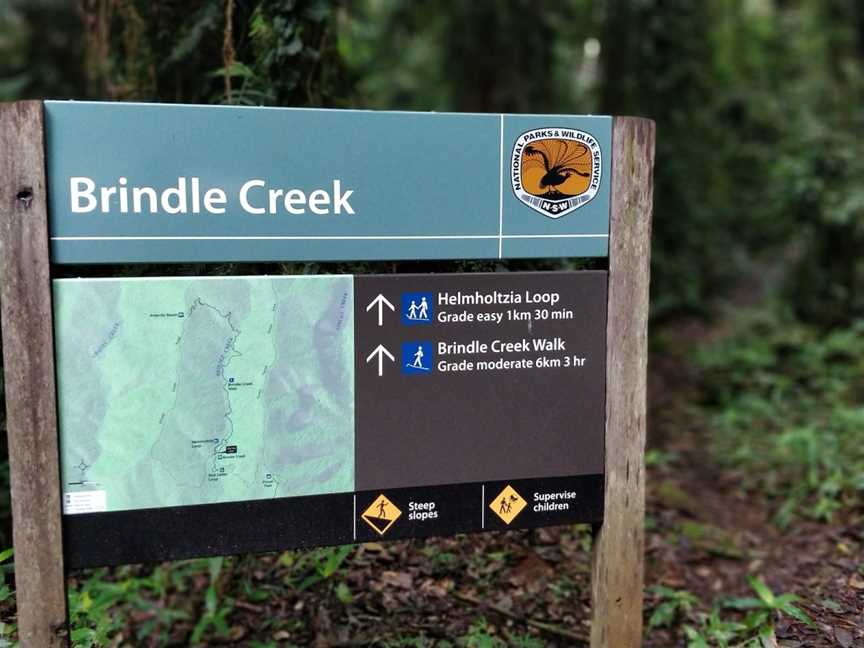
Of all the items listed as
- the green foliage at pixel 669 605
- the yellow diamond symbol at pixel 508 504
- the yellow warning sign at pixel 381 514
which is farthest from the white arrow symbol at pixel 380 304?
the green foliage at pixel 669 605

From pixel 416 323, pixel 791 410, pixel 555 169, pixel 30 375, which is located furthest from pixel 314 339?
pixel 791 410

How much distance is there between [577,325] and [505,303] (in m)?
0.33

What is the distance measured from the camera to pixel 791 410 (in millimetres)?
7906

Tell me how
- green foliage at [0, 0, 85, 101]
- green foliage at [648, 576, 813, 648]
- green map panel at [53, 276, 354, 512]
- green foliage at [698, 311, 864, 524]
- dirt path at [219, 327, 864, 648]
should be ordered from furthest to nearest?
green foliage at [0, 0, 85, 101]
green foliage at [698, 311, 864, 524]
dirt path at [219, 327, 864, 648]
green foliage at [648, 576, 813, 648]
green map panel at [53, 276, 354, 512]

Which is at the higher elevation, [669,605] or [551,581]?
[551,581]

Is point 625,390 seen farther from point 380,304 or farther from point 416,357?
point 380,304

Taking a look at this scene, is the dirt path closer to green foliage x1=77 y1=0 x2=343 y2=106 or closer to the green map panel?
the green map panel

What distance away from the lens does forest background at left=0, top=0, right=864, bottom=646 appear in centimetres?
427

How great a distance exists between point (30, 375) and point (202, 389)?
1.92 feet

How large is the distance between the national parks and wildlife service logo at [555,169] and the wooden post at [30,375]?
1.77m

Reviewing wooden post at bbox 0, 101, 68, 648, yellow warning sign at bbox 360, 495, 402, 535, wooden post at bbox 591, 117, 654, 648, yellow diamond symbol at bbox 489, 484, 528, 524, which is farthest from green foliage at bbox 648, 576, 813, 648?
wooden post at bbox 0, 101, 68, 648

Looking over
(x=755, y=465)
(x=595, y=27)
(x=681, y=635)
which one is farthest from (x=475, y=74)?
(x=681, y=635)

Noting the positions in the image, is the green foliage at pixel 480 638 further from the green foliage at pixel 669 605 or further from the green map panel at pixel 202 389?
the green map panel at pixel 202 389

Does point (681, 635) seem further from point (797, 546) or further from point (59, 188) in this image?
point (59, 188)
